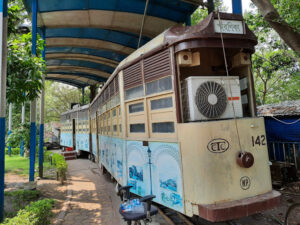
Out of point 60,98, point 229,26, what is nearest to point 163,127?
point 229,26

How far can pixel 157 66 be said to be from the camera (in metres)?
3.58

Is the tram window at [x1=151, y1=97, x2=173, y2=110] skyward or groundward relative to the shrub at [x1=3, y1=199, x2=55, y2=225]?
skyward

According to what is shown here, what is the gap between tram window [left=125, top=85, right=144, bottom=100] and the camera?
3.96 meters

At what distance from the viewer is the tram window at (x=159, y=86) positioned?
3396 millimetres

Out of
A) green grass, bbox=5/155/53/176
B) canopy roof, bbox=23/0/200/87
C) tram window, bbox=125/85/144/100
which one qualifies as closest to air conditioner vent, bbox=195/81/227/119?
tram window, bbox=125/85/144/100

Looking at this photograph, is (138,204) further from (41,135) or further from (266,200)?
(41,135)

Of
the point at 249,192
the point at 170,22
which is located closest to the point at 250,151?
the point at 249,192

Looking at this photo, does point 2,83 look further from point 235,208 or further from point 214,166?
point 235,208

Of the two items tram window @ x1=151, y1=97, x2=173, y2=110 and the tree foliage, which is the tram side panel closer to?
the tree foliage

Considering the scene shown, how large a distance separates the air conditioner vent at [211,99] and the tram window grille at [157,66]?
→ 1.99 ft

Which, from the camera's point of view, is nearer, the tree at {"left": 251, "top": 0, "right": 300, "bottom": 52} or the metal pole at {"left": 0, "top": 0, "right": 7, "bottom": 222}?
the metal pole at {"left": 0, "top": 0, "right": 7, "bottom": 222}

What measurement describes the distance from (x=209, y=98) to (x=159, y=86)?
0.84 metres

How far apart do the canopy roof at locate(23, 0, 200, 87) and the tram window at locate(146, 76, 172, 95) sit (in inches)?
227

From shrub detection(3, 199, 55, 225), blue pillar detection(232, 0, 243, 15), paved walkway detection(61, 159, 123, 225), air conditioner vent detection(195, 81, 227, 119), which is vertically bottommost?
paved walkway detection(61, 159, 123, 225)
